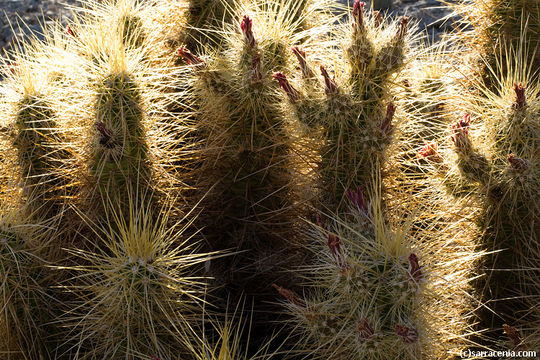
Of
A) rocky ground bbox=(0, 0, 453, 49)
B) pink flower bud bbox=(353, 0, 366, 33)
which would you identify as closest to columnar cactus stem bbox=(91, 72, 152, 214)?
pink flower bud bbox=(353, 0, 366, 33)

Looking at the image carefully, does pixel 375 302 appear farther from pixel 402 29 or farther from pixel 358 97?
pixel 402 29

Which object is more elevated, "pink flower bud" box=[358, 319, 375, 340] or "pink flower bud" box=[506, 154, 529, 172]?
"pink flower bud" box=[506, 154, 529, 172]

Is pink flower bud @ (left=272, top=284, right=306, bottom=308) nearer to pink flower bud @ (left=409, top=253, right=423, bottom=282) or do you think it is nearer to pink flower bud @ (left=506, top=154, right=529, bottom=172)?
pink flower bud @ (left=409, top=253, right=423, bottom=282)

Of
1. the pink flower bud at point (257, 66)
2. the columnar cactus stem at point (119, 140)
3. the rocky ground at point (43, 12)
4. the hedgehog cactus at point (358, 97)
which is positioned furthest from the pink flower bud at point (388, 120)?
the rocky ground at point (43, 12)

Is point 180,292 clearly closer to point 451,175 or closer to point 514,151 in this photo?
point 451,175

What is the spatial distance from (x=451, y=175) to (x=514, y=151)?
1.00 ft

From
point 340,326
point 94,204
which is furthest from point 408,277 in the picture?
point 94,204

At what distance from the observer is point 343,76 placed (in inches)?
99.0

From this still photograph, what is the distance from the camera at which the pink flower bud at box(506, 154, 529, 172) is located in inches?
87.6

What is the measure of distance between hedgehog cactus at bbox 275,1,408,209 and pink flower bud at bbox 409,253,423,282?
2.07ft

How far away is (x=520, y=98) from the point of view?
2.25m

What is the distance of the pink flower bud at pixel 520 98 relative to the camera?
2.24 m

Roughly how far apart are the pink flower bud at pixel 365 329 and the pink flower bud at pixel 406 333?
3.4 inches

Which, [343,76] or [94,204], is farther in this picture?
[94,204]
